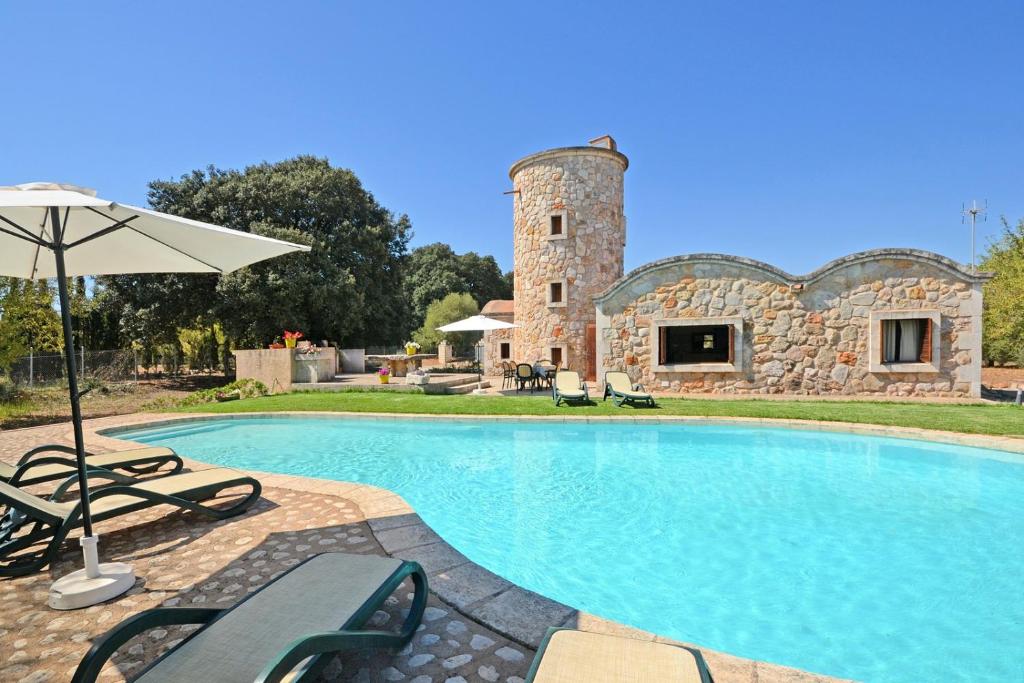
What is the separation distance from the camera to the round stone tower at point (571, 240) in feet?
57.9

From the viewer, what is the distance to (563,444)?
883cm

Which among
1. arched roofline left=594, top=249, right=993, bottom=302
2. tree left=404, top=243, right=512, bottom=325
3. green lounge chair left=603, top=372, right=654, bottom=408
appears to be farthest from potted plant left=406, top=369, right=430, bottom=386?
tree left=404, top=243, right=512, bottom=325

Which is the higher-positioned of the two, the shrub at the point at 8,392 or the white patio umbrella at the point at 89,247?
the white patio umbrella at the point at 89,247

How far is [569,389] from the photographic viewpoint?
477 inches

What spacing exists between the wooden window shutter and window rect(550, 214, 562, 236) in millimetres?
11467

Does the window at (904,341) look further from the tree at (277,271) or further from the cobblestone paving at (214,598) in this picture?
the tree at (277,271)

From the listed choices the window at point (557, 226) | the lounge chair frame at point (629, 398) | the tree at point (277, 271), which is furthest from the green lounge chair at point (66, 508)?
the tree at point (277, 271)

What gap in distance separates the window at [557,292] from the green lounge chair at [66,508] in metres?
14.3

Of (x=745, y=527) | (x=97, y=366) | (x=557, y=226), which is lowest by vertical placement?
(x=745, y=527)

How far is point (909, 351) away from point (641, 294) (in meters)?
7.39

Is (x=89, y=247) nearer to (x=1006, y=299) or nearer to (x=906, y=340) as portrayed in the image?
(x=906, y=340)

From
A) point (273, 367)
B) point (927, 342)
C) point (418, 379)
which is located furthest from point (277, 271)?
point (927, 342)

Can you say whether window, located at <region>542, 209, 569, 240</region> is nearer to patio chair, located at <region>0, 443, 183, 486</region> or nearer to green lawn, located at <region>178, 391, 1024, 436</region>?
green lawn, located at <region>178, 391, 1024, 436</region>

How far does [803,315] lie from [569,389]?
7.28 m
